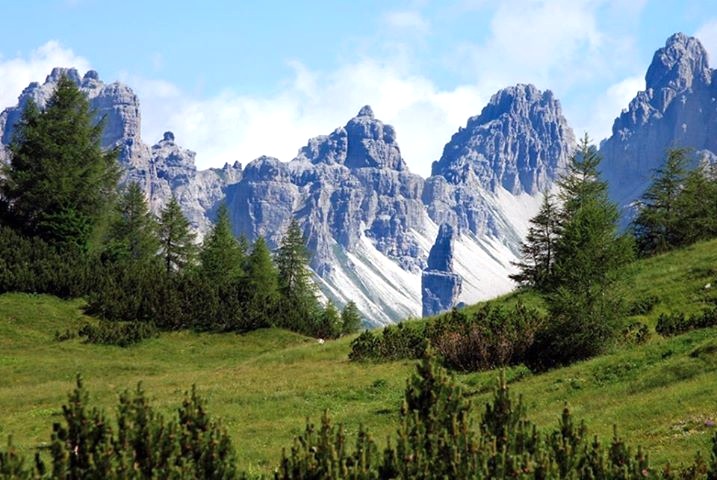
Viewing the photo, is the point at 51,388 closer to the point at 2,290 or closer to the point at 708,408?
the point at 2,290

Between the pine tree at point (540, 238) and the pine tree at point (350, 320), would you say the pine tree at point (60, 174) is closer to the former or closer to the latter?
the pine tree at point (350, 320)

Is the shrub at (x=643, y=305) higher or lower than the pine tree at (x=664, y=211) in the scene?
lower

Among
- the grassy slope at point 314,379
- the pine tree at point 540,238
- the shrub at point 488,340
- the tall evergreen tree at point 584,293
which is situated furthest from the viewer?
the pine tree at point 540,238

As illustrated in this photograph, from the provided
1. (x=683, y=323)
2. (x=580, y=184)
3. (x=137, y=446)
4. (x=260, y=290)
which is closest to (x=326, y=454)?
(x=137, y=446)

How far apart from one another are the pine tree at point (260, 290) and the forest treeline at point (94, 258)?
103 mm

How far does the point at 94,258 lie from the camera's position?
173 ft

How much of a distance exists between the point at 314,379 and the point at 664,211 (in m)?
36.1

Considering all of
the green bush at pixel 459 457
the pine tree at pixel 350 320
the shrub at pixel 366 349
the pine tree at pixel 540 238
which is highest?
the pine tree at pixel 540 238

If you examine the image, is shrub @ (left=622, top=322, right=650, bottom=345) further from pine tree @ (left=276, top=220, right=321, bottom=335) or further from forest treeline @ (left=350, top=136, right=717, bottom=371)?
pine tree @ (left=276, top=220, right=321, bottom=335)

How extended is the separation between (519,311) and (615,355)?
784 cm

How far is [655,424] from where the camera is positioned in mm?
15922

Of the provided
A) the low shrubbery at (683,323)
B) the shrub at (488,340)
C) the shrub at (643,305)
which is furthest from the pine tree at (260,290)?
the low shrubbery at (683,323)

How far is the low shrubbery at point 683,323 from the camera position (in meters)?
25.8

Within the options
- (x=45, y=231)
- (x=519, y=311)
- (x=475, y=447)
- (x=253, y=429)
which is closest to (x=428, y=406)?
(x=475, y=447)
